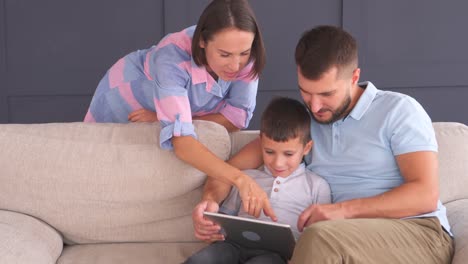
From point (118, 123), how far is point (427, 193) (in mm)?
1156

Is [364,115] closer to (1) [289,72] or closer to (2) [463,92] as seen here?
(1) [289,72]

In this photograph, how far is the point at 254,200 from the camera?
2.02 meters

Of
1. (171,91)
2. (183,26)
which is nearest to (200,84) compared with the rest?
(171,91)

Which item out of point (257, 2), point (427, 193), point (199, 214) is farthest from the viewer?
point (257, 2)

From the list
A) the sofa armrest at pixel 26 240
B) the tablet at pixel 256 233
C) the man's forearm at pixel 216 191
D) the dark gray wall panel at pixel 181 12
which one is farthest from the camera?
the dark gray wall panel at pixel 181 12

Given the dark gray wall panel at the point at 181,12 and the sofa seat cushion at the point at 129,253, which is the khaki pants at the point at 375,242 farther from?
the dark gray wall panel at the point at 181,12

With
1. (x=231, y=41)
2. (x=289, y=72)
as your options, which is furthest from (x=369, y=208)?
(x=289, y=72)

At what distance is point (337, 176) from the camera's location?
2.15 meters

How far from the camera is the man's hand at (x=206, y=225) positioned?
2.08 m

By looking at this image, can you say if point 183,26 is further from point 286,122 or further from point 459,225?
point 459,225

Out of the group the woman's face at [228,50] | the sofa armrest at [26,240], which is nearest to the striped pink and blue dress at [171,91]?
the woman's face at [228,50]

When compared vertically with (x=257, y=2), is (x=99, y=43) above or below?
below

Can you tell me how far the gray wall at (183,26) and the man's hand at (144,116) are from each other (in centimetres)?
154

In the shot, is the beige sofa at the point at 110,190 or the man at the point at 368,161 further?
the beige sofa at the point at 110,190
